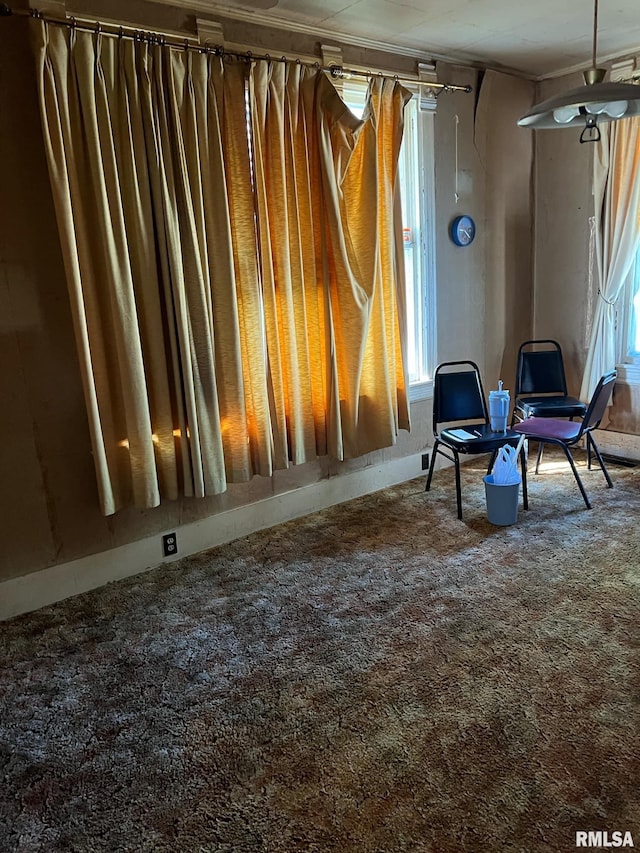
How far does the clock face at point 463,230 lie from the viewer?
169 inches

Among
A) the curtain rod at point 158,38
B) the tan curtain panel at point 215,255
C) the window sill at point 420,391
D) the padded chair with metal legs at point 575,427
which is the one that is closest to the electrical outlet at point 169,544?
the tan curtain panel at point 215,255

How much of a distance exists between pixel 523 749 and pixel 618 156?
377 cm

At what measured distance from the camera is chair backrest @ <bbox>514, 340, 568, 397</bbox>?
4574 mm

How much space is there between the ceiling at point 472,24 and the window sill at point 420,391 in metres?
2.06

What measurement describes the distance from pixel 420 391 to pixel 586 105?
7.43 feet

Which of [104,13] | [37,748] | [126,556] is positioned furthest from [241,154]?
[37,748]

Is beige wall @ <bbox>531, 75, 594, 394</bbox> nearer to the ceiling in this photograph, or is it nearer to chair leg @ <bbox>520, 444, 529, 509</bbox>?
the ceiling

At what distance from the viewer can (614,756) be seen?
1910 millimetres

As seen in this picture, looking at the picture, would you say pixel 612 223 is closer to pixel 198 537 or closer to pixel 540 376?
pixel 540 376

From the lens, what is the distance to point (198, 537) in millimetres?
3443

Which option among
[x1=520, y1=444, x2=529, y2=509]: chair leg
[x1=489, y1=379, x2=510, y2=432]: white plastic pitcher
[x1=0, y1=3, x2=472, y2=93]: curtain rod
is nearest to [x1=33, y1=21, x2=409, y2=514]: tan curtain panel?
[x1=0, y1=3, x2=472, y2=93]: curtain rod

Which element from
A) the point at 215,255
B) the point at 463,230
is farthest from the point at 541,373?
the point at 215,255

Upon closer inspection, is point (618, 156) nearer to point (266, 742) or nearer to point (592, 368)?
point (592, 368)

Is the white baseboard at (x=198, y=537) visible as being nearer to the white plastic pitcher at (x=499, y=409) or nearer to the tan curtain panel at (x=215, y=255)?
the tan curtain panel at (x=215, y=255)
